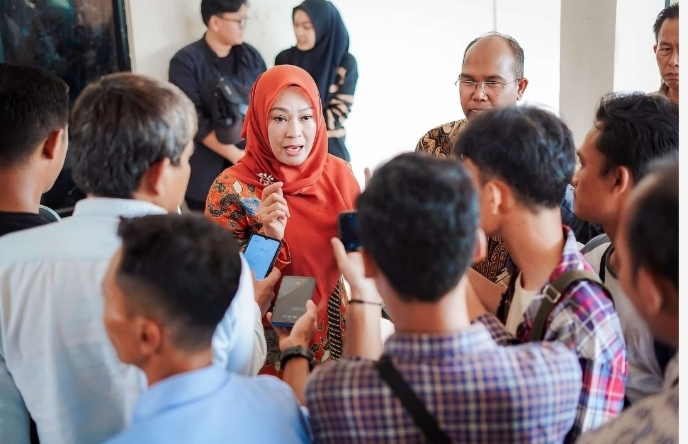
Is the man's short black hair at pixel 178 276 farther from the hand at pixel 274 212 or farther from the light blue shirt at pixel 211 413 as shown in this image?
the hand at pixel 274 212

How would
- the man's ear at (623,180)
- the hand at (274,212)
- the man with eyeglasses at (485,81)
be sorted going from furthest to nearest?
the man with eyeglasses at (485,81), the hand at (274,212), the man's ear at (623,180)

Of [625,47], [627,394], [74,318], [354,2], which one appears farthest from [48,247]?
[354,2]

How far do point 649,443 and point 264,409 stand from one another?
1.62 ft

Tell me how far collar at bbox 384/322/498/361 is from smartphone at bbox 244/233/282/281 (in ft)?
2.66

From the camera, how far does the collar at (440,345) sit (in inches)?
35.5

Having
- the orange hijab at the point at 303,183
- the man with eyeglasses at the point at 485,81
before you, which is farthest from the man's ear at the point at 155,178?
the man with eyeglasses at the point at 485,81

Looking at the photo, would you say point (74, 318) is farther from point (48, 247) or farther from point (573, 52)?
point (573, 52)

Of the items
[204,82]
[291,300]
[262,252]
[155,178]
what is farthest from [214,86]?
[155,178]

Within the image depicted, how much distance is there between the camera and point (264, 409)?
95cm

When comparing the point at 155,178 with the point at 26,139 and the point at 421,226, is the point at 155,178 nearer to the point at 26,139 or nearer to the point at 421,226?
the point at 26,139

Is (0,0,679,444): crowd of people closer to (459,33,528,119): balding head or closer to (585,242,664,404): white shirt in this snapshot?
(585,242,664,404): white shirt

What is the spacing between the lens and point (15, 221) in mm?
1312

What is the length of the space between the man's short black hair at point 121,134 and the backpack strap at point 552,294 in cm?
67

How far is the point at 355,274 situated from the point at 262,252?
1.57 feet
